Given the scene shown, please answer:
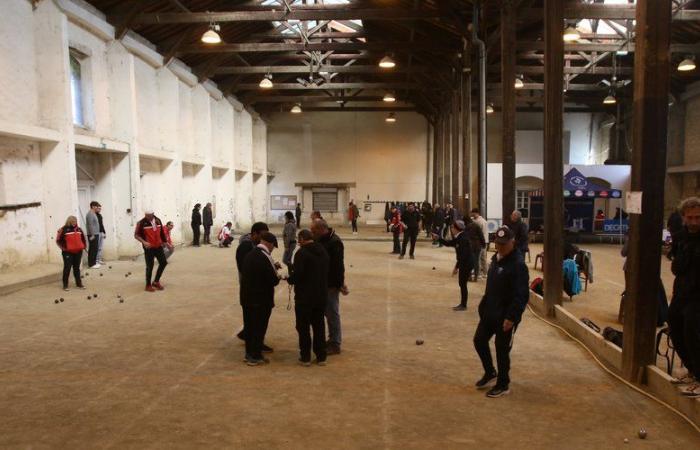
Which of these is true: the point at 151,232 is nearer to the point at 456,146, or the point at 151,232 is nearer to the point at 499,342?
the point at 499,342

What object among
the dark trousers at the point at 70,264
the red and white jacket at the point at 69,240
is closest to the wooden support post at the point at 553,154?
the red and white jacket at the point at 69,240

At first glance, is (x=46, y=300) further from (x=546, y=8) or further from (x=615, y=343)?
(x=546, y=8)

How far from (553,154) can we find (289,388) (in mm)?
5131

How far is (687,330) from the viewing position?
13.3 feet

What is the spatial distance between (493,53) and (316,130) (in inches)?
543

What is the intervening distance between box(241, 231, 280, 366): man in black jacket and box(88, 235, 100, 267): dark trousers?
799cm

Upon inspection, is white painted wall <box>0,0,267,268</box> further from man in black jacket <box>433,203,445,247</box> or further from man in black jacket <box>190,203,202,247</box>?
man in black jacket <box>433,203,445,247</box>

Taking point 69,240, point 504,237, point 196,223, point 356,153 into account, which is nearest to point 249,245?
point 504,237

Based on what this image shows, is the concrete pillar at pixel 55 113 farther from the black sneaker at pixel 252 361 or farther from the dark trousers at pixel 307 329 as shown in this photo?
the dark trousers at pixel 307 329

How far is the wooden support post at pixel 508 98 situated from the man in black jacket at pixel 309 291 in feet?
19.6

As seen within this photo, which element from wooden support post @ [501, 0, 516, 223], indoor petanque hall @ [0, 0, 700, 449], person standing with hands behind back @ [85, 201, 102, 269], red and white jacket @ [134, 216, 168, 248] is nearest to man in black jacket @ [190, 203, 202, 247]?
indoor petanque hall @ [0, 0, 700, 449]

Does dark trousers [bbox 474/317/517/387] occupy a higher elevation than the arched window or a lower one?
lower

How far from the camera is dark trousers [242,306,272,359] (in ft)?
17.8

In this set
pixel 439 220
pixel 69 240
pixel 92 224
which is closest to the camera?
pixel 69 240
